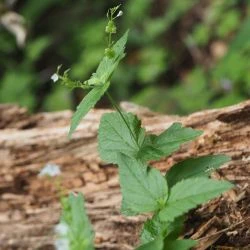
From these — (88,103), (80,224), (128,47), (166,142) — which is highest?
(128,47)

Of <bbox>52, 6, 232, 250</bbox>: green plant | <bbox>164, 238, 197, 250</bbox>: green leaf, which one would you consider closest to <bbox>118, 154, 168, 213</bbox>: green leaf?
<bbox>52, 6, 232, 250</bbox>: green plant

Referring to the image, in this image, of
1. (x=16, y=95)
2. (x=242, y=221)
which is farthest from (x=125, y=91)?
(x=242, y=221)

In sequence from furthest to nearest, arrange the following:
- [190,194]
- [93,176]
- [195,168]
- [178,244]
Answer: [93,176]
[195,168]
[178,244]
[190,194]

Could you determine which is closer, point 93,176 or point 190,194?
point 190,194

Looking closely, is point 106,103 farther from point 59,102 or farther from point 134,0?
point 134,0

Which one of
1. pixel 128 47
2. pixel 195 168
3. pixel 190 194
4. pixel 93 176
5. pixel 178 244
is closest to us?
pixel 190 194

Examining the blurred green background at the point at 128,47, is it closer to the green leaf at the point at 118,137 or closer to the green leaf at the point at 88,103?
the green leaf at the point at 118,137

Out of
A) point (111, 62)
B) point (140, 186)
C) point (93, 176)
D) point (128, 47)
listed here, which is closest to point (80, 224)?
point (140, 186)

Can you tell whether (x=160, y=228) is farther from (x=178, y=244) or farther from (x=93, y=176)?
(x=93, y=176)
